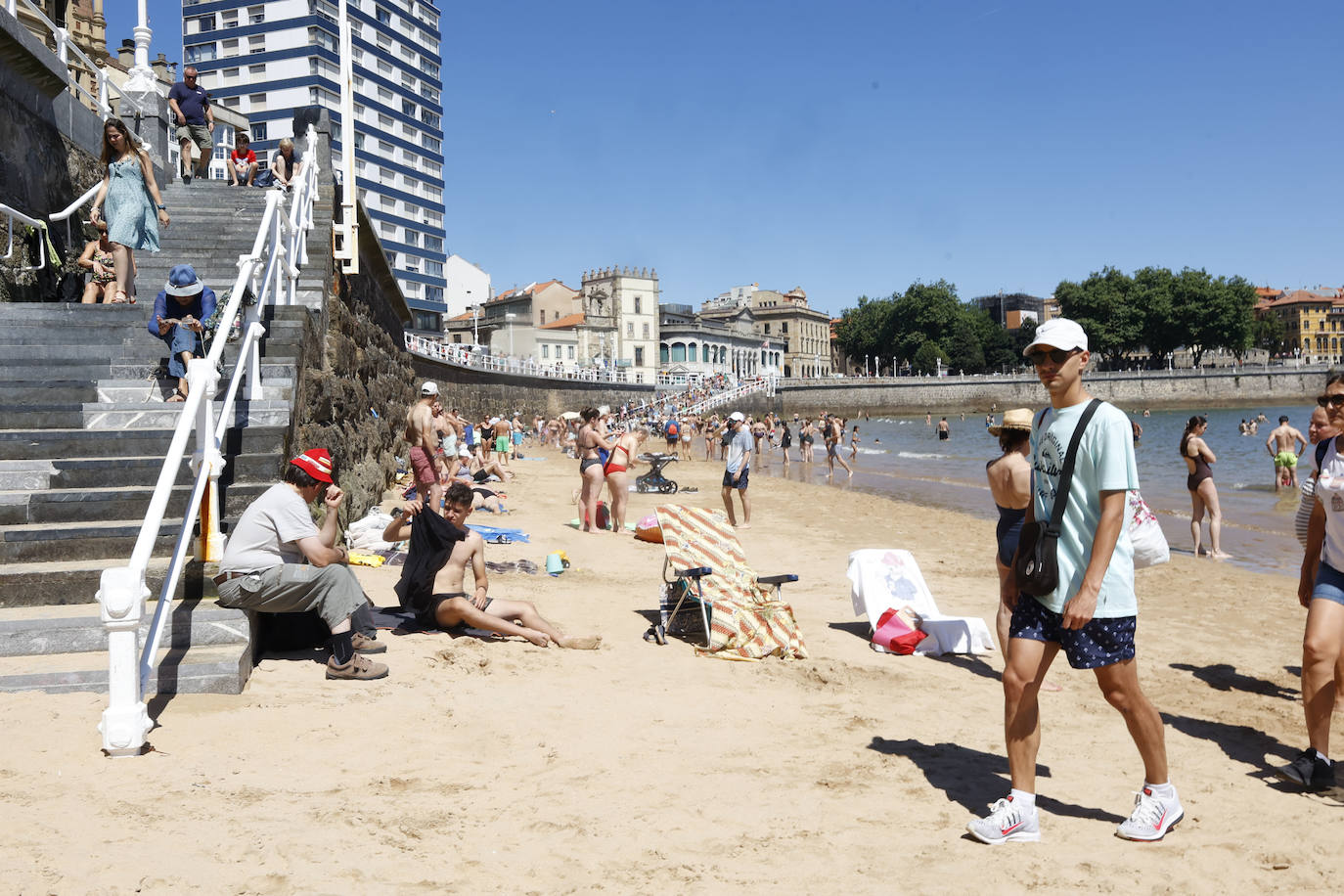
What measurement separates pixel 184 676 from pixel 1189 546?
1141 centimetres

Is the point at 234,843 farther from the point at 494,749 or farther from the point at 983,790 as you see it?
the point at 983,790

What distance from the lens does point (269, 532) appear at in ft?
15.1

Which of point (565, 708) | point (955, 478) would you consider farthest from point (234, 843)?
point (955, 478)

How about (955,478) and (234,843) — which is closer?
(234,843)

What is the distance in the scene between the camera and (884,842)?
3291mm

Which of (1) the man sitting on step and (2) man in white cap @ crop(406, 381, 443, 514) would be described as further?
(2) man in white cap @ crop(406, 381, 443, 514)

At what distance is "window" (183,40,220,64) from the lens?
5269 cm

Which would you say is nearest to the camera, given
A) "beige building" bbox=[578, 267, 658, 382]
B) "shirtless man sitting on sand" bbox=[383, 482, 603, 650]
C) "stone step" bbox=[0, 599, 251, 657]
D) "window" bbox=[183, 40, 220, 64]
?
"stone step" bbox=[0, 599, 251, 657]

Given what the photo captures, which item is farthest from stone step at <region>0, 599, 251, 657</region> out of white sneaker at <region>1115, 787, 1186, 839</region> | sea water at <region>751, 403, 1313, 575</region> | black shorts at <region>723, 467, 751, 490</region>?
black shorts at <region>723, 467, 751, 490</region>

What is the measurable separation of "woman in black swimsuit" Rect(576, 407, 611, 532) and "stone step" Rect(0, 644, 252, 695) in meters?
7.14

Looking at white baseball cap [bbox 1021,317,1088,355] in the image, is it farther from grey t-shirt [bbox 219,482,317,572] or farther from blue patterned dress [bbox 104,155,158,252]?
blue patterned dress [bbox 104,155,158,252]

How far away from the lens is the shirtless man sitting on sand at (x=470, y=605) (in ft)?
18.6

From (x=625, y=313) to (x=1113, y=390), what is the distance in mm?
45687

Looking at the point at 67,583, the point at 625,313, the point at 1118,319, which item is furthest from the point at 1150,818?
the point at 1118,319
